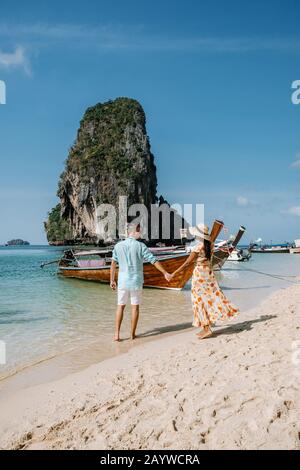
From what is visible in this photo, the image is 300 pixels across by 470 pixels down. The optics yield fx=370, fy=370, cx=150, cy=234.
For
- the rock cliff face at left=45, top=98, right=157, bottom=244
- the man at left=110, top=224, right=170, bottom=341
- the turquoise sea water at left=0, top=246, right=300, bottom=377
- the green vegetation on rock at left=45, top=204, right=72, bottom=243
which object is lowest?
the turquoise sea water at left=0, top=246, right=300, bottom=377

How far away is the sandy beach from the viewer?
8.98 ft

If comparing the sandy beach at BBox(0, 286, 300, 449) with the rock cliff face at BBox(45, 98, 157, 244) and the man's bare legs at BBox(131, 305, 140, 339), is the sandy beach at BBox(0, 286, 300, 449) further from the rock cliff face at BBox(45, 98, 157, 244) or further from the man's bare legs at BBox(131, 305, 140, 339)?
the rock cliff face at BBox(45, 98, 157, 244)

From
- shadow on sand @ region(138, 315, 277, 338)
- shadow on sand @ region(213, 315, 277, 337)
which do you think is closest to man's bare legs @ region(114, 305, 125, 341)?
shadow on sand @ region(138, 315, 277, 338)

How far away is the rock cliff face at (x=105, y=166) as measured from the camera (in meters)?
94.5

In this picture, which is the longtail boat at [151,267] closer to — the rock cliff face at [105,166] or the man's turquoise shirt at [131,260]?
the man's turquoise shirt at [131,260]

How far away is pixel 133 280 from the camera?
6270mm

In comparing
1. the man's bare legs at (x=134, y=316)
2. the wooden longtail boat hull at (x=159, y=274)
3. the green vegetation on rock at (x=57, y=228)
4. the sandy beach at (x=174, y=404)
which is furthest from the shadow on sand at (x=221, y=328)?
the green vegetation on rock at (x=57, y=228)

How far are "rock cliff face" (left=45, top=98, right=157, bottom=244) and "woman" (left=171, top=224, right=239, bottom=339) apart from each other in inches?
3447

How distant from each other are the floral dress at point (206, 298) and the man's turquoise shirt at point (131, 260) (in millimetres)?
845

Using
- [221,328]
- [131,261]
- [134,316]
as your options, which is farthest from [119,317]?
[221,328]

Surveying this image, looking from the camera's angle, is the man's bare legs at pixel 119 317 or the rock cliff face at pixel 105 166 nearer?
the man's bare legs at pixel 119 317

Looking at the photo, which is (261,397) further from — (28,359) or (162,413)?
(28,359)
